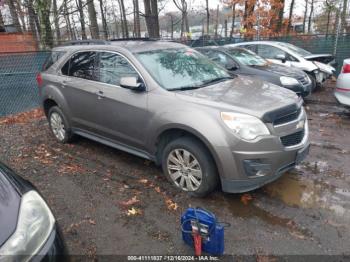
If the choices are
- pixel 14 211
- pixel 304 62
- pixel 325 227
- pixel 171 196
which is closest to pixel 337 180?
pixel 325 227

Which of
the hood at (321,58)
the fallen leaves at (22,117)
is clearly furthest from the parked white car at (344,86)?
the fallen leaves at (22,117)

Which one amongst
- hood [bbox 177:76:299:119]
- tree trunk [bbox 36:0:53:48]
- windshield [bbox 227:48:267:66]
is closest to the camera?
hood [bbox 177:76:299:119]

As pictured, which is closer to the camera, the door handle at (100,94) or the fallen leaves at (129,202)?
the fallen leaves at (129,202)

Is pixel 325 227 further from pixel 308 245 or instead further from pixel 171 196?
pixel 171 196

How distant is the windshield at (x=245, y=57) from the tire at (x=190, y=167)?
4999mm

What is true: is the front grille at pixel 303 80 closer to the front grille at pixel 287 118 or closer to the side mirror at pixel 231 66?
the side mirror at pixel 231 66

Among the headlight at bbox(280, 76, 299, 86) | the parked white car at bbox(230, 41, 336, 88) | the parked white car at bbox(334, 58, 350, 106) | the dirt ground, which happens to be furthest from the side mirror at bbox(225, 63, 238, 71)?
the dirt ground

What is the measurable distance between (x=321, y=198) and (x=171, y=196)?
1.76 m

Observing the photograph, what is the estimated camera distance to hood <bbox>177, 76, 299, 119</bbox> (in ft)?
10.6

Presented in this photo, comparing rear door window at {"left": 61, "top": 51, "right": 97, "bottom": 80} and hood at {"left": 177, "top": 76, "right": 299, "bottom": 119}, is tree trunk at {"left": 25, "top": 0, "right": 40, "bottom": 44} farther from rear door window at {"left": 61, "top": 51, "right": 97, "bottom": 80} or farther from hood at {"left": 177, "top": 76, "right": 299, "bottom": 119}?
hood at {"left": 177, "top": 76, "right": 299, "bottom": 119}

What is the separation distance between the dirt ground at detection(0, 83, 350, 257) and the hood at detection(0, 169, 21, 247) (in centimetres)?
109

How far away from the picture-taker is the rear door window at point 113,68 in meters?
4.02

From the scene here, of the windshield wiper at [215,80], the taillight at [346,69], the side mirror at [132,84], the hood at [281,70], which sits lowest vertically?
the hood at [281,70]

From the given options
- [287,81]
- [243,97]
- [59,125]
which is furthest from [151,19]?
[243,97]
